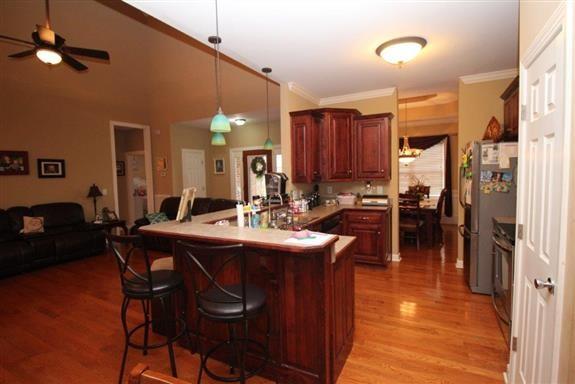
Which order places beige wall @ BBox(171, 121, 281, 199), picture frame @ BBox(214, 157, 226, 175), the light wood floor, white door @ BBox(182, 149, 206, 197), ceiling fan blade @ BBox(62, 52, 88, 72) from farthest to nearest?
picture frame @ BBox(214, 157, 226, 175) < white door @ BBox(182, 149, 206, 197) < beige wall @ BBox(171, 121, 281, 199) < ceiling fan blade @ BBox(62, 52, 88, 72) < the light wood floor

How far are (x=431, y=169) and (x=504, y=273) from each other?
5.73 meters

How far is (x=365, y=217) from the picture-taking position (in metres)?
4.09

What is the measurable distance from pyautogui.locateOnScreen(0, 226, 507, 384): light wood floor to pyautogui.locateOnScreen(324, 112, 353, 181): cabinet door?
59.8 inches

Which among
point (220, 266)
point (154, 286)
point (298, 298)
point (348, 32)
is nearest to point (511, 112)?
point (348, 32)

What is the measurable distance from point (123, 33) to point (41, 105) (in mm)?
2280

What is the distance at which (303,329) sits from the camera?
1.82 m

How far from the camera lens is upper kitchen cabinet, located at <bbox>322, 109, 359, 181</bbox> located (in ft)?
13.9

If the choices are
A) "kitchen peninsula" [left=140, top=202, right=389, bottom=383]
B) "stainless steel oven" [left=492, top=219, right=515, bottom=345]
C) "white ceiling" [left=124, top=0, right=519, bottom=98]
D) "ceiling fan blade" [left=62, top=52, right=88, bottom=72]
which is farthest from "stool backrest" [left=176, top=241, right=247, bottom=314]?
"ceiling fan blade" [left=62, top=52, right=88, bottom=72]

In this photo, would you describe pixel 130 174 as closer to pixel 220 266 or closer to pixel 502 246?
pixel 220 266

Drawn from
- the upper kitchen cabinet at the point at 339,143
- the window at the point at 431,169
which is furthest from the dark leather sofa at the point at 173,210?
the window at the point at 431,169

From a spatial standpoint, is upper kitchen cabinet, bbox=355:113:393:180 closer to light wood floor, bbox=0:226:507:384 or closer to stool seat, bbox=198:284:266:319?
light wood floor, bbox=0:226:507:384

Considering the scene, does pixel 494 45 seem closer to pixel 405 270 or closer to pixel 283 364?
pixel 405 270

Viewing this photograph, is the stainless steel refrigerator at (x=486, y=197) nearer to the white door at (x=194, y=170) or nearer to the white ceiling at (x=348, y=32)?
the white ceiling at (x=348, y=32)

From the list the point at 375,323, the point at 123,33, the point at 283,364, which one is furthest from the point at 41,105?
the point at 375,323
